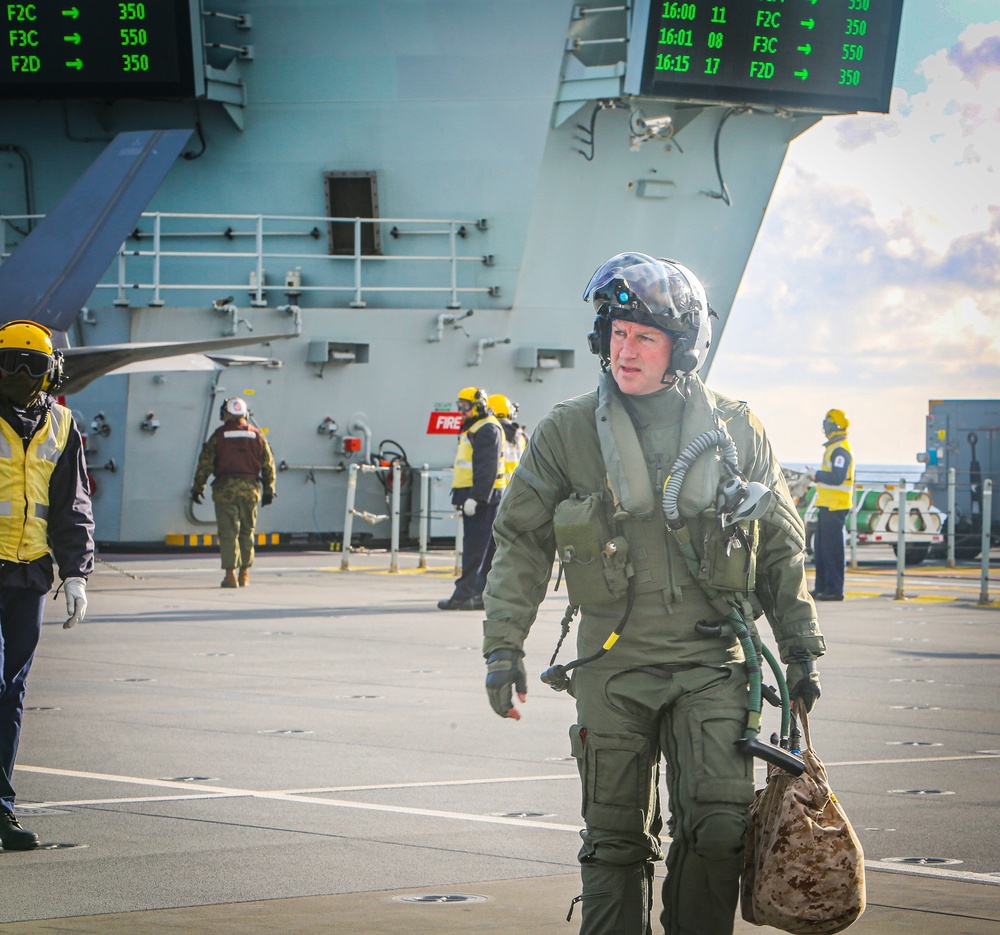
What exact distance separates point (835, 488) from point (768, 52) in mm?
6654

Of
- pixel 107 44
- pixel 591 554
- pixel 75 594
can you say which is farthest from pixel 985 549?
pixel 107 44

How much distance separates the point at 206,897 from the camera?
4582 millimetres

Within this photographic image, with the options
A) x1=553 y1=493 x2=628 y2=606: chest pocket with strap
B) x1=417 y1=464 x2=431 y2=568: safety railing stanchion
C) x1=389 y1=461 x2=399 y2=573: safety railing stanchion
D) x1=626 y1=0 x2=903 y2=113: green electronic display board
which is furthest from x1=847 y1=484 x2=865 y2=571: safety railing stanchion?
x1=553 y1=493 x2=628 y2=606: chest pocket with strap

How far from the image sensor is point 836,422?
624 inches

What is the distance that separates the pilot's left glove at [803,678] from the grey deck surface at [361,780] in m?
0.83

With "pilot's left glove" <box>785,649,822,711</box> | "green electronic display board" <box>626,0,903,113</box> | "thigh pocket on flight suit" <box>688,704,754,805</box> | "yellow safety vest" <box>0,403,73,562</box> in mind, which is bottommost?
"thigh pocket on flight suit" <box>688,704,754,805</box>

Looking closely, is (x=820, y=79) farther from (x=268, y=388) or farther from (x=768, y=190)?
(x=268, y=388)

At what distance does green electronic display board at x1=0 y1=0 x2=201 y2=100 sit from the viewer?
2022 centimetres

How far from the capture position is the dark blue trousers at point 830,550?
50.9 feet

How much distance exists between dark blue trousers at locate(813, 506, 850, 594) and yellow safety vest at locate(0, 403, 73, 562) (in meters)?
11.0

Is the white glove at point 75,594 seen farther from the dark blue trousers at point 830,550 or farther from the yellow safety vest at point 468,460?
the dark blue trousers at point 830,550

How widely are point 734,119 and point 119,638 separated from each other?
1451 centimetres

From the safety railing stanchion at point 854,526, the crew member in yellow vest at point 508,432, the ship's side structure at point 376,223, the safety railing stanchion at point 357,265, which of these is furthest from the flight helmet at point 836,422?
the safety railing stanchion at point 357,265

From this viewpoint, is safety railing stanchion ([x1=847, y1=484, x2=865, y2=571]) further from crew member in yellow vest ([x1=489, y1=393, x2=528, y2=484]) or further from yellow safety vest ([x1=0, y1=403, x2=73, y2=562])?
yellow safety vest ([x1=0, y1=403, x2=73, y2=562])
